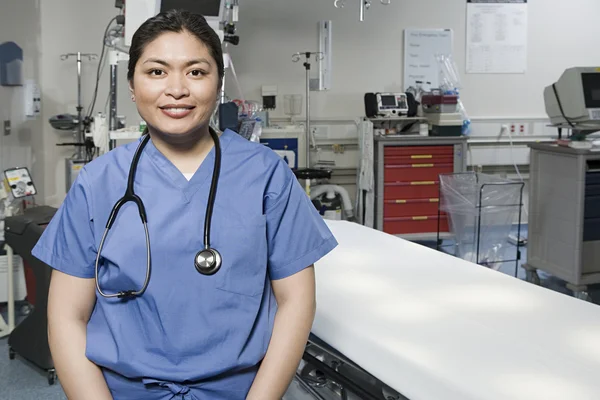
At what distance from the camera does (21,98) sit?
4555 millimetres

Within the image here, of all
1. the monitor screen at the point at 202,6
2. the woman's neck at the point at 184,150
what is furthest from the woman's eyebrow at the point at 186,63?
the monitor screen at the point at 202,6

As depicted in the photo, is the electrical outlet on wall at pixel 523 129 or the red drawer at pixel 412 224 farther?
the electrical outlet on wall at pixel 523 129

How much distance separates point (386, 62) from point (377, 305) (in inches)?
168

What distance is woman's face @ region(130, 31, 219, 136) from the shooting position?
1.20m

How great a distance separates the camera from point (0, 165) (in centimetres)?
402

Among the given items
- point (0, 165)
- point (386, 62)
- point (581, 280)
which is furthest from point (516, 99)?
point (0, 165)

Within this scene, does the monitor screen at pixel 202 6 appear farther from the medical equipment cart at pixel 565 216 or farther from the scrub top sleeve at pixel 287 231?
the scrub top sleeve at pixel 287 231

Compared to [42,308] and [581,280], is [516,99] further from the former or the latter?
[42,308]

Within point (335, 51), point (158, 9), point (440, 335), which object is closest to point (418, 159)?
point (335, 51)

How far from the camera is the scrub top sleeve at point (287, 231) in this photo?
126 cm

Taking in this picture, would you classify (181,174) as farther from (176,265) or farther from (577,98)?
(577,98)

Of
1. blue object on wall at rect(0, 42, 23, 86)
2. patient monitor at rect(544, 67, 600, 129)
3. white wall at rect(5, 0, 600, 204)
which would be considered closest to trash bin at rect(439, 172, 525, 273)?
patient monitor at rect(544, 67, 600, 129)

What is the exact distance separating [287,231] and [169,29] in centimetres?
40

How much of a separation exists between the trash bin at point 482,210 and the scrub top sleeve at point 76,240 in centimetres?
337
